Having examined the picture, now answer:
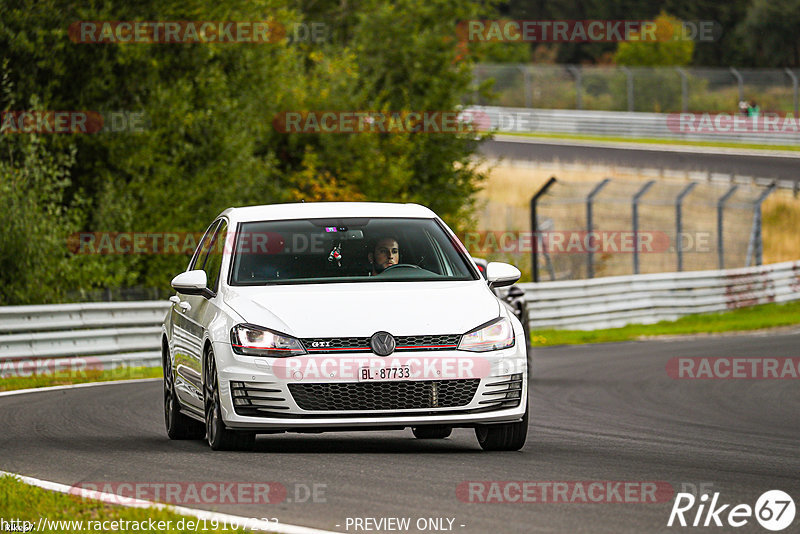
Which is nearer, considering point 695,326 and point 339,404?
point 339,404

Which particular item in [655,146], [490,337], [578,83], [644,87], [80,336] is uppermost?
[490,337]

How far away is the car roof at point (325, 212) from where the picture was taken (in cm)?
1022

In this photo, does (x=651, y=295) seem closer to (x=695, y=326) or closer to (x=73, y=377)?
(x=695, y=326)

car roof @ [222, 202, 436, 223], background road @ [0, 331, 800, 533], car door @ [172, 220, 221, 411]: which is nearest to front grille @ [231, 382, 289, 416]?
background road @ [0, 331, 800, 533]

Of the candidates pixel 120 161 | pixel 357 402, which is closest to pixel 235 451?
pixel 357 402

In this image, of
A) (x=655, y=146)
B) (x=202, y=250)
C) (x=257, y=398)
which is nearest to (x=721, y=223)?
(x=655, y=146)

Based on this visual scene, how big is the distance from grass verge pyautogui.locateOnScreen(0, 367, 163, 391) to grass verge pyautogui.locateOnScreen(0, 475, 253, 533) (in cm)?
902

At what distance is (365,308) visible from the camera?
896cm

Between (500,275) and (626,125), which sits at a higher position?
(500,275)

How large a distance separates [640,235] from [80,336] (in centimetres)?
2015

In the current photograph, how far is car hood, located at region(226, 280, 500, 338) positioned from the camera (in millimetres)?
8828

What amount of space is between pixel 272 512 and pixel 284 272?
9.83ft

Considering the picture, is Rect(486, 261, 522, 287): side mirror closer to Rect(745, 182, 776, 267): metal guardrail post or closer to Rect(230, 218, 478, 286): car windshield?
Rect(230, 218, 478, 286): car windshield

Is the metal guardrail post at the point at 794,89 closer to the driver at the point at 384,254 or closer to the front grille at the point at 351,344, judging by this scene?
the driver at the point at 384,254
